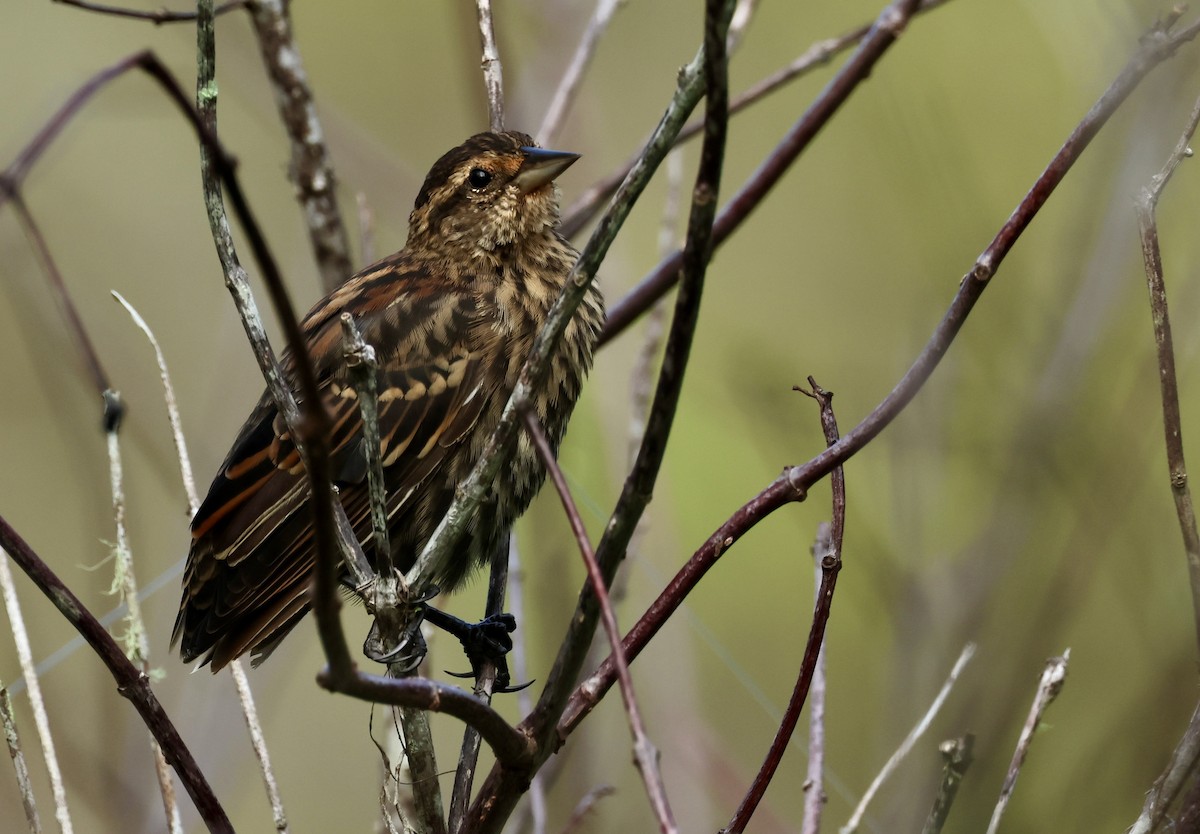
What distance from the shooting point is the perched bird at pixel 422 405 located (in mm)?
2559

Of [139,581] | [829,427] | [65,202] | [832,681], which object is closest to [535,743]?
[829,427]

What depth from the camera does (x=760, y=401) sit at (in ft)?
11.3

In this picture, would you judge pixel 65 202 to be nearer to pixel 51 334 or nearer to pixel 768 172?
pixel 51 334

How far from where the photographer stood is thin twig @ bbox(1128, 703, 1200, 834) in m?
1.39

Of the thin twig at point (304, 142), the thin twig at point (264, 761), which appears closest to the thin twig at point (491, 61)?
the thin twig at point (304, 142)

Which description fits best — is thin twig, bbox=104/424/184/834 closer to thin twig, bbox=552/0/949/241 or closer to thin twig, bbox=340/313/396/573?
thin twig, bbox=340/313/396/573

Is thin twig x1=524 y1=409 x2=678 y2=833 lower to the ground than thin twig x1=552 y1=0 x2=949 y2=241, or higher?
lower

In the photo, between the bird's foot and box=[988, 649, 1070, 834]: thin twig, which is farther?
the bird's foot

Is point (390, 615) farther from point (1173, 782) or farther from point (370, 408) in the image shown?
point (1173, 782)

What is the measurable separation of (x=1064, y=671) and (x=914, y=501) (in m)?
1.24

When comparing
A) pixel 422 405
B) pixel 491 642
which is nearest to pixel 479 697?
pixel 491 642

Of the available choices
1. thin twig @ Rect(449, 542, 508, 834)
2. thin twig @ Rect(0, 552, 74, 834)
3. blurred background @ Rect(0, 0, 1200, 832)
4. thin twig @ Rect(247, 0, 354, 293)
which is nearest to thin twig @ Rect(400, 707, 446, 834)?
thin twig @ Rect(449, 542, 508, 834)

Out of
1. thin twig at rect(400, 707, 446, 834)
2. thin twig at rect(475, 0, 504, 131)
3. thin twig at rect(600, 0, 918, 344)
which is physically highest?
thin twig at rect(475, 0, 504, 131)

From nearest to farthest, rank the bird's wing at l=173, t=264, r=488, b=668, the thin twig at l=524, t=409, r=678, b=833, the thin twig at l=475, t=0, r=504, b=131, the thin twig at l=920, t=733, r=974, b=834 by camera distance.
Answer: the thin twig at l=524, t=409, r=678, b=833, the thin twig at l=920, t=733, r=974, b=834, the thin twig at l=475, t=0, r=504, b=131, the bird's wing at l=173, t=264, r=488, b=668
